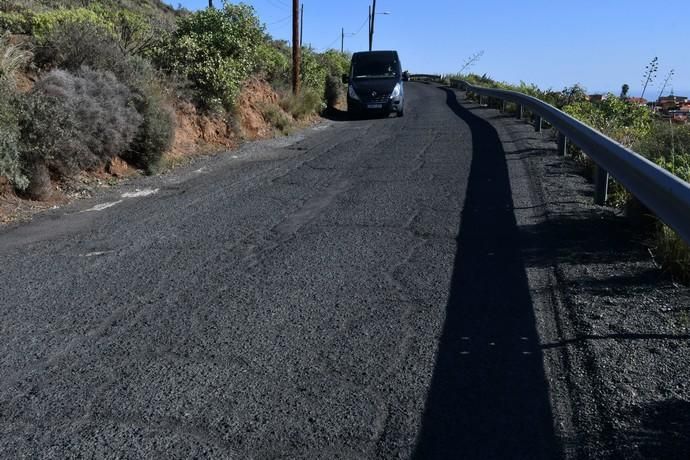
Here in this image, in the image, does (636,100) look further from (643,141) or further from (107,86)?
(107,86)

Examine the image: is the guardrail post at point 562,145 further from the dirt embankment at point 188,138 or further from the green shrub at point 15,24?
the green shrub at point 15,24

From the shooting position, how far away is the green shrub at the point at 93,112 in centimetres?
970

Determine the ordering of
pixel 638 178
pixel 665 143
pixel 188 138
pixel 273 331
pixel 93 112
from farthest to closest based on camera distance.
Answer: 1. pixel 188 138
2. pixel 93 112
3. pixel 665 143
4. pixel 638 178
5. pixel 273 331

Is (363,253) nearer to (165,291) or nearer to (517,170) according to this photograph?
(165,291)

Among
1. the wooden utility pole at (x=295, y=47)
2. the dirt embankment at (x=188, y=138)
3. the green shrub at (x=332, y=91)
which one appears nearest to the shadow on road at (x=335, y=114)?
the green shrub at (x=332, y=91)

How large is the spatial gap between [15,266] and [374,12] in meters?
70.8

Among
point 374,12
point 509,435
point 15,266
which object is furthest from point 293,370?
point 374,12

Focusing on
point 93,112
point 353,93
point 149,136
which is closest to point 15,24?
point 149,136

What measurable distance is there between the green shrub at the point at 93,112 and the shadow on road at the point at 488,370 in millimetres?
5762

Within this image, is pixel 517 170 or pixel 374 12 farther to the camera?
pixel 374 12

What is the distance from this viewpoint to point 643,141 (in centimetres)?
1029

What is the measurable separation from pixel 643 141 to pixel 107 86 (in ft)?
26.7

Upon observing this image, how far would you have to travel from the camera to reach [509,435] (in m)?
3.42

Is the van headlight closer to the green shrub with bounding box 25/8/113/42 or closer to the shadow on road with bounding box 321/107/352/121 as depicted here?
the shadow on road with bounding box 321/107/352/121
